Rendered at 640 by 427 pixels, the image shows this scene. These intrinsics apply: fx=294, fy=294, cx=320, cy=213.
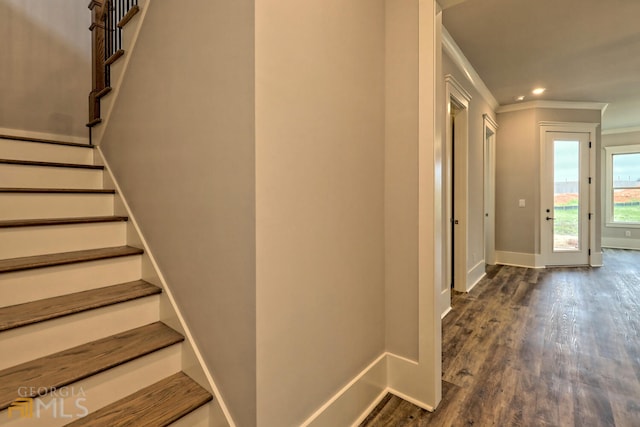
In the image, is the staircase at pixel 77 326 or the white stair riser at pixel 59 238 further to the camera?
the white stair riser at pixel 59 238

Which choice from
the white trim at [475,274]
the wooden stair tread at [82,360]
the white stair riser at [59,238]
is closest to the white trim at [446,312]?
A: the white trim at [475,274]

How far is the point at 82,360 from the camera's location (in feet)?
4.06

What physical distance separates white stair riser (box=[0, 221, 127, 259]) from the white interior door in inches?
242

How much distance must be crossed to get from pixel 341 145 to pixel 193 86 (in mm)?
758

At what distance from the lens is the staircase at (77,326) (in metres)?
1.13

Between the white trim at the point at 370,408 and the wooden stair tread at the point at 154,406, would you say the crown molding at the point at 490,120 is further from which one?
the wooden stair tread at the point at 154,406

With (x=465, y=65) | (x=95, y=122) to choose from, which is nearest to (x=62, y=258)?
(x=95, y=122)

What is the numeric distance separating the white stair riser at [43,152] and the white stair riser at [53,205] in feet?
1.99

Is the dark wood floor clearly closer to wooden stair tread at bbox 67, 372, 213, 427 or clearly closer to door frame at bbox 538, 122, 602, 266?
wooden stair tread at bbox 67, 372, 213, 427

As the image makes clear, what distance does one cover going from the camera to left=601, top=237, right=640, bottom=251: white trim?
6.75 metres

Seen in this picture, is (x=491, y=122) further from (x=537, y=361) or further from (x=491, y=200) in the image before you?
(x=537, y=361)

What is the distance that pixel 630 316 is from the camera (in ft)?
9.83

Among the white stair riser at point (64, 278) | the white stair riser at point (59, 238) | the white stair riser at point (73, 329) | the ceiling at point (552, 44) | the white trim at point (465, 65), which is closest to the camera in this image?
the white stair riser at point (73, 329)

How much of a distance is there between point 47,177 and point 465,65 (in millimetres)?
4230
